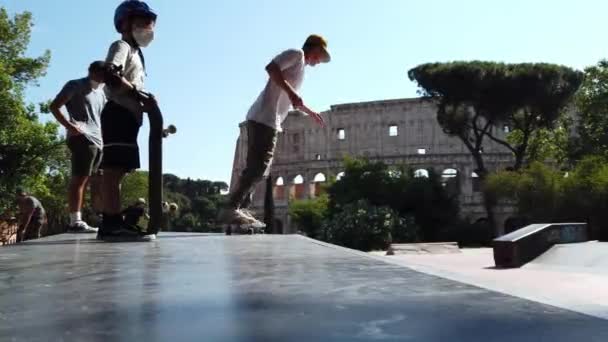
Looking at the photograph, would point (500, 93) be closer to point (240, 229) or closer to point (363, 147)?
point (363, 147)

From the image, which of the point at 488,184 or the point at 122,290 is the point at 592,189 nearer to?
the point at 488,184

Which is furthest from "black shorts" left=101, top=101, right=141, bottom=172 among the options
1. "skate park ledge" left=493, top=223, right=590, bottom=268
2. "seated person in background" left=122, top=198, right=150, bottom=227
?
"skate park ledge" left=493, top=223, right=590, bottom=268

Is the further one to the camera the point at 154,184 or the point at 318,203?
the point at 318,203

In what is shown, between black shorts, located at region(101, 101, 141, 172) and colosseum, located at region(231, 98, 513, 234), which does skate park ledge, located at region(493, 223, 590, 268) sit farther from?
colosseum, located at region(231, 98, 513, 234)

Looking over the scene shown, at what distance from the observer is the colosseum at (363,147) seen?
4656 cm

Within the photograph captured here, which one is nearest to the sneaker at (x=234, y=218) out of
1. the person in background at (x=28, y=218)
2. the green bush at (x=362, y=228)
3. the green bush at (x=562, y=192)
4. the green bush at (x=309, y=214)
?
the person in background at (x=28, y=218)

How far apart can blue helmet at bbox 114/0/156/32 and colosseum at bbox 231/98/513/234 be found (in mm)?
42341

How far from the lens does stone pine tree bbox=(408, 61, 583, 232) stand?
114 ft

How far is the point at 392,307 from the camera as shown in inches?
49.1

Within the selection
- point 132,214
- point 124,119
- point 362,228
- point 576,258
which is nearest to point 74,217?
point 132,214

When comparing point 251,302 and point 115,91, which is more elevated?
point 115,91

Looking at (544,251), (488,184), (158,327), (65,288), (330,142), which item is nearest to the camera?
(158,327)

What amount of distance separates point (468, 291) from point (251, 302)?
505 millimetres

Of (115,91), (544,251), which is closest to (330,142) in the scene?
(544,251)
